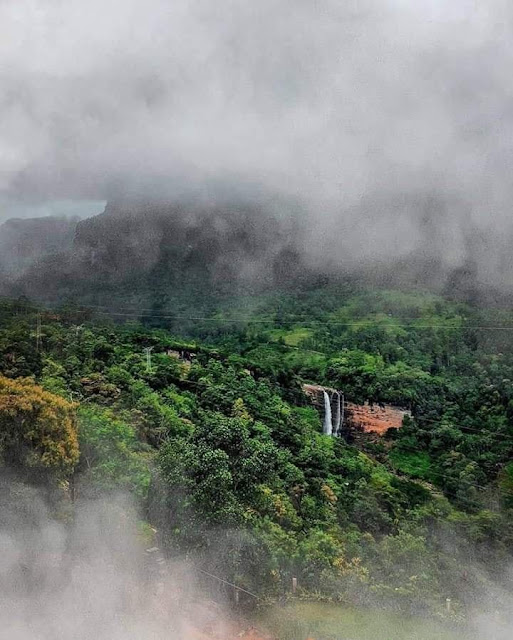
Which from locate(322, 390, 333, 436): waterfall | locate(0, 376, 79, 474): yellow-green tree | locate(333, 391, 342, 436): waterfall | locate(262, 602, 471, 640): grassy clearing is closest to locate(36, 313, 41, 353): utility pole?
locate(0, 376, 79, 474): yellow-green tree

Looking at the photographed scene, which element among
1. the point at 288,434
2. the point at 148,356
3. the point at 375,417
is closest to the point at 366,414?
the point at 375,417

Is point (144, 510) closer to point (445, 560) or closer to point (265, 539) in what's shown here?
point (265, 539)

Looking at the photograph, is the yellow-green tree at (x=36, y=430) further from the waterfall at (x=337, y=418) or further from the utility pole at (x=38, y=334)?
the waterfall at (x=337, y=418)

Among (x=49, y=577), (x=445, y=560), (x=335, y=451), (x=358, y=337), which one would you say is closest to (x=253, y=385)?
(x=335, y=451)

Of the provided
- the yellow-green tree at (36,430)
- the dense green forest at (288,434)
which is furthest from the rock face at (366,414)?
the yellow-green tree at (36,430)

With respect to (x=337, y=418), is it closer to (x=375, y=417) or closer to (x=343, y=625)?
(x=375, y=417)

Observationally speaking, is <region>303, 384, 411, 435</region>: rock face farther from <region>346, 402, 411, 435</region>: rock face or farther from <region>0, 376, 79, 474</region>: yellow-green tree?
<region>0, 376, 79, 474</region>: yellow-green tree
